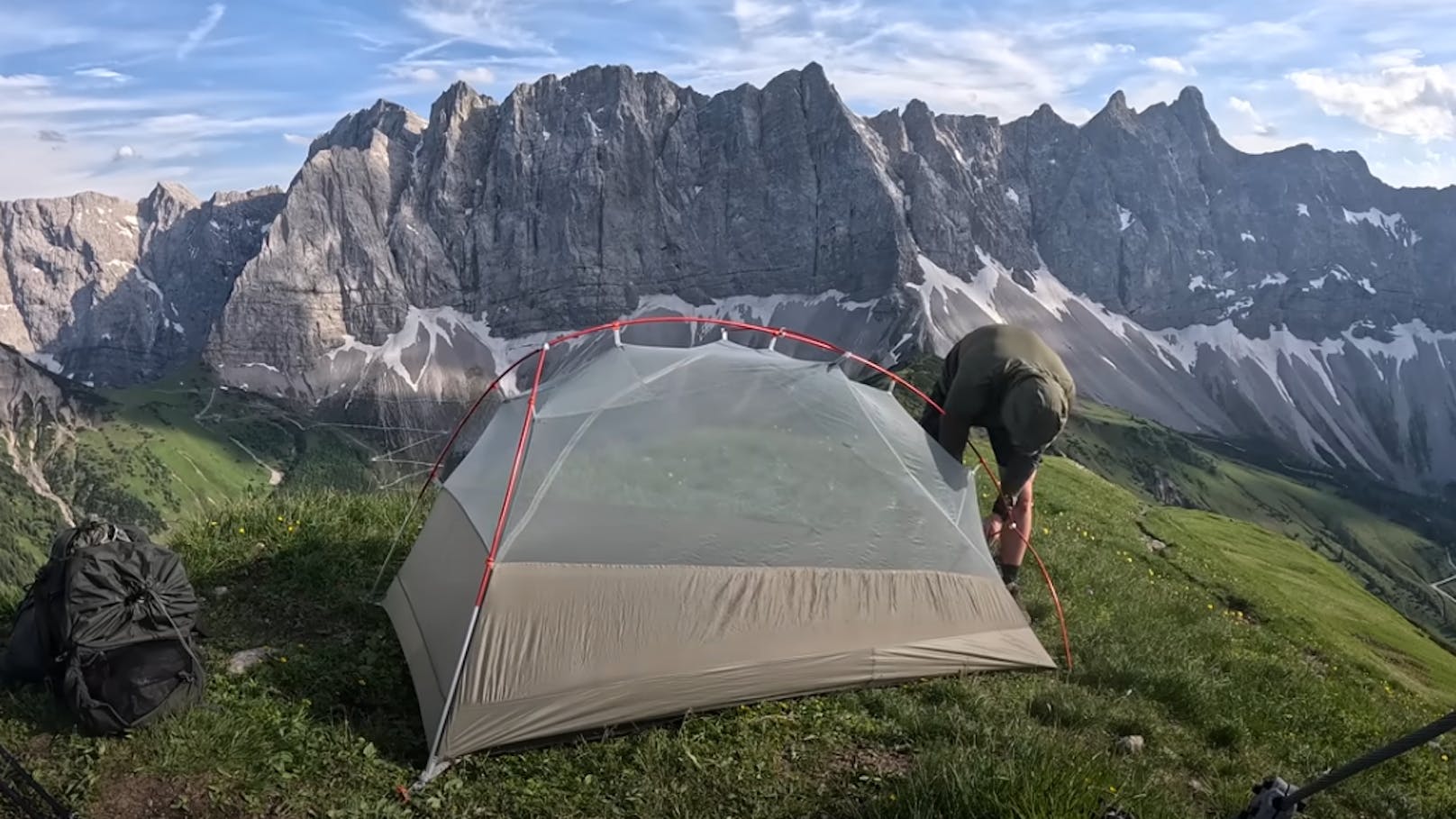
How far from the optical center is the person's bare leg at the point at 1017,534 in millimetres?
10570

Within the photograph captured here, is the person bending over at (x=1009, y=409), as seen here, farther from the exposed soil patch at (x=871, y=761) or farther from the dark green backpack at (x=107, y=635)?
the dark green backpack at (x=107, y=635)

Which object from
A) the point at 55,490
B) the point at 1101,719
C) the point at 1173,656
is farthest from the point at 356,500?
the point at 55,490

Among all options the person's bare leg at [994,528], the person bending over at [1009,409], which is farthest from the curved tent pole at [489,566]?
the person's bare leg at [994,528]

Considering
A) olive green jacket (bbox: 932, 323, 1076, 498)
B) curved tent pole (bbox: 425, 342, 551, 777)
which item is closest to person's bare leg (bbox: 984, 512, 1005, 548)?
olive green jacket (bbox: 932, 323, 1076, 498)

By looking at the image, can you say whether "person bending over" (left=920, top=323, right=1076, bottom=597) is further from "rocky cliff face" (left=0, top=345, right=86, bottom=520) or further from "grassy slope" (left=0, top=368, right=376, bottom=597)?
"rocky cliff face" (left=0, top=345, right=86, bottom=520)

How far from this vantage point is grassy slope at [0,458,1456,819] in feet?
20.2

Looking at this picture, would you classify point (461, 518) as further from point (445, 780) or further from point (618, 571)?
point (445, 780)

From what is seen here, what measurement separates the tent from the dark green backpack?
201 cm

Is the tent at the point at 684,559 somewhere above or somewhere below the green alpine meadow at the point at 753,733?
above

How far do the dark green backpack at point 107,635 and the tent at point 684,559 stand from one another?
79.2 inches

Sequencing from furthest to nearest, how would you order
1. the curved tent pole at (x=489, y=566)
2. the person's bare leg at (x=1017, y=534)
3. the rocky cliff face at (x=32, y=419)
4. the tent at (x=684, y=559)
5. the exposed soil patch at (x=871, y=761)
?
the rocky cliff face at (x=32, y=419) < the person's bare leg at (x=1017, y=534) < the tent at (x=684, y=559) < the curved tent pole at (x=489, y=566) < the exposed soil patch at (x=871, y=761)

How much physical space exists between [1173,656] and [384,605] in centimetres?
883

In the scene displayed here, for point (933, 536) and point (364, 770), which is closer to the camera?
point (364, 770)

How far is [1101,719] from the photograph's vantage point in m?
7.80
